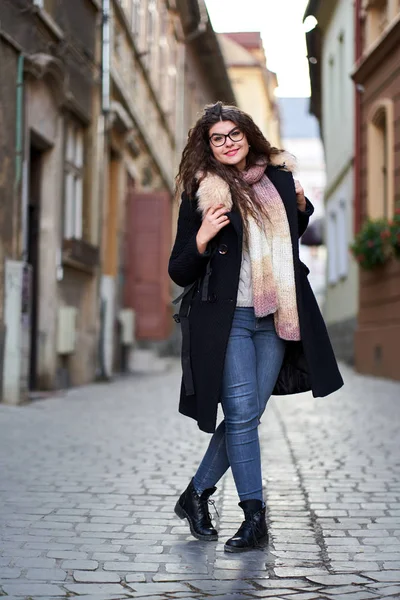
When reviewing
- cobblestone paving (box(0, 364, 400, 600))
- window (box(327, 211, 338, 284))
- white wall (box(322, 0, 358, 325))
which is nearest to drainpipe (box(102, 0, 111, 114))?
white wall (box(322, 0, 358, 325))

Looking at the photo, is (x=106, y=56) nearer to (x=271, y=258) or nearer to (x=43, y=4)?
(x=43, y=4)

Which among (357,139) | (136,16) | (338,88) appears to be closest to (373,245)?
(357,139)

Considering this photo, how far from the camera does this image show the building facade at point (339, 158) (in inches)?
819

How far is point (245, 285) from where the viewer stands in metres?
4.34

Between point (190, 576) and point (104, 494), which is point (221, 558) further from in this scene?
point (104, 494)

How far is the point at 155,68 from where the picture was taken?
22.1 meters

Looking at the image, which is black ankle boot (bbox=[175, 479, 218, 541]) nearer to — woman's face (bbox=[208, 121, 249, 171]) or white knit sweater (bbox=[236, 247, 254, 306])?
white knit sweater (bbox=[236, 247, 254, 306])

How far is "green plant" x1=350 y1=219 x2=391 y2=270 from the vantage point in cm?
1558

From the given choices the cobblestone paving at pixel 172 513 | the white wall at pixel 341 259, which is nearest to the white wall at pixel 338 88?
the white wall at pixel 341 259

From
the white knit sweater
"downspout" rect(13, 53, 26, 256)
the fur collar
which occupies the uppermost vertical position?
"downspout" rect(13, 53, 26, 256)

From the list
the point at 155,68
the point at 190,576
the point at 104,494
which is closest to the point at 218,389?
the point at 190,576

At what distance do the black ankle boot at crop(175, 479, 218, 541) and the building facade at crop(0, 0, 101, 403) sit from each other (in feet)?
19.7

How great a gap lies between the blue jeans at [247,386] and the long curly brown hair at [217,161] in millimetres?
434

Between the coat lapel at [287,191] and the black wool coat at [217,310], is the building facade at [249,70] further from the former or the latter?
the black wool coat at [217,310]
